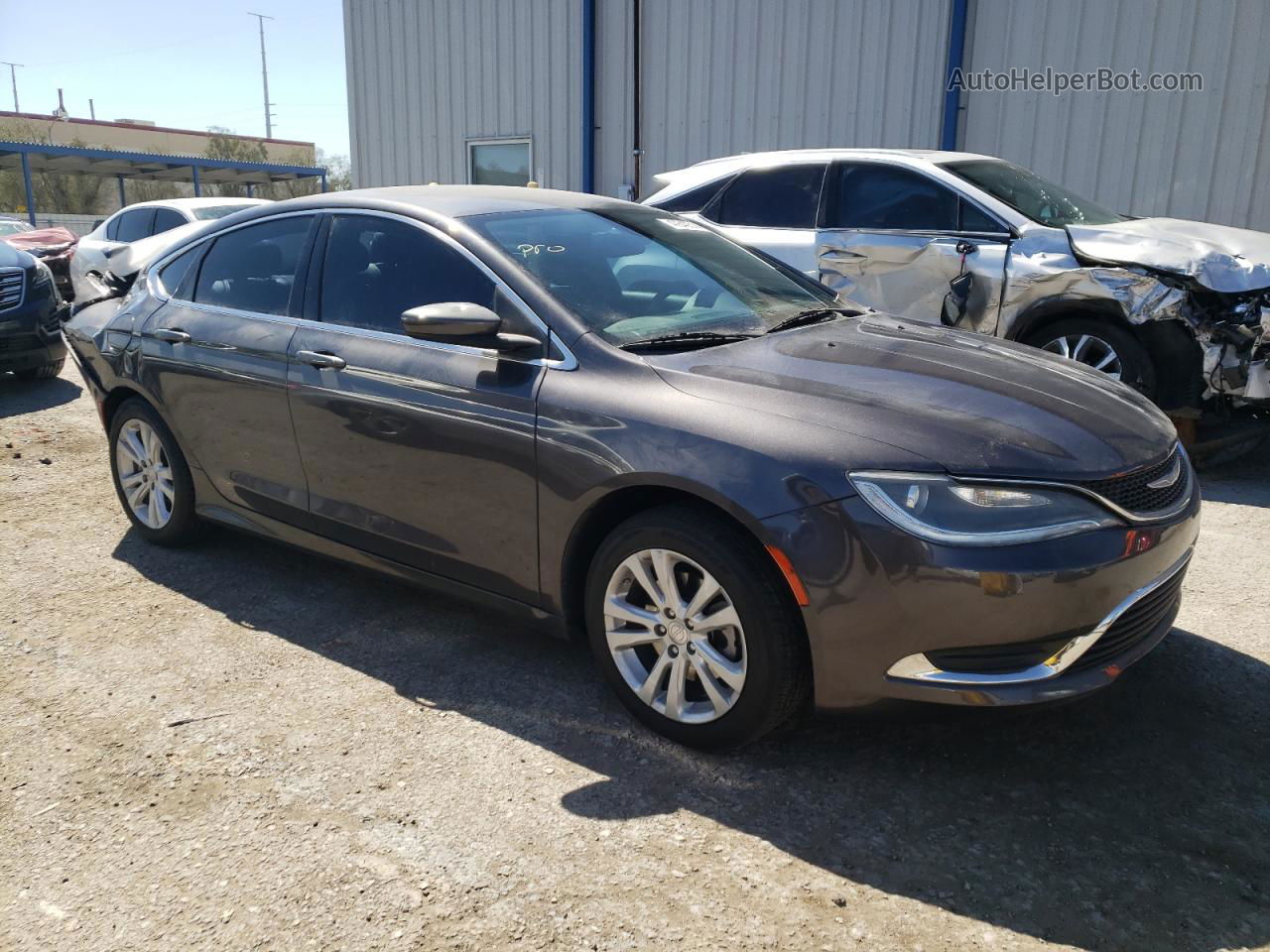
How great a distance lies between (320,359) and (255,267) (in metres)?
0.82

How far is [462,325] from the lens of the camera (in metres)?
3.30

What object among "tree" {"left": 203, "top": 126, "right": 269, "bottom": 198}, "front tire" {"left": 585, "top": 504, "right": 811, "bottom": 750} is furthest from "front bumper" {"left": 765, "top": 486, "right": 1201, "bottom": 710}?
"tree" {"left": 203, "top": 126, "right": 269, "bottom": 198}

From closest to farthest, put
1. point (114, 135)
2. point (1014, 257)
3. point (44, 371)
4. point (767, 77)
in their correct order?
1. point (1014, 257)
2. point (44, 371)
3. point (767, 77)
4. point (114, 135)

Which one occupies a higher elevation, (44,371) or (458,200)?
(458,200)

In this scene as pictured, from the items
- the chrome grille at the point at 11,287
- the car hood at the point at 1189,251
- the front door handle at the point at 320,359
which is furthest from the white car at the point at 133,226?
the car hood at the point at 1189,251

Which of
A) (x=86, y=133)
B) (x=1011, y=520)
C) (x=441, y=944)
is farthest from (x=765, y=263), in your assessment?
(x=86, y=133)

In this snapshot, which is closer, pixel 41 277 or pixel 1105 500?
pixel 1105 500

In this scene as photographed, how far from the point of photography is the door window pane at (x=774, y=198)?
744cm

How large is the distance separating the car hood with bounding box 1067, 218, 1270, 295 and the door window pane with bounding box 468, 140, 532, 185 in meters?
8.83

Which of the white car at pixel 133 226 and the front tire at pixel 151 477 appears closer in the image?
the front tire at pixel 151 477

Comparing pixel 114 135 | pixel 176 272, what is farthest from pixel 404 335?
pixel 114 135

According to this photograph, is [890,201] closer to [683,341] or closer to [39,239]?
[683,341]

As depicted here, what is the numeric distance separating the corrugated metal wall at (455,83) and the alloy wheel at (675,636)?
429 inches

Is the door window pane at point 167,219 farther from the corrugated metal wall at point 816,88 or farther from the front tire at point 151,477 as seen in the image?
the front tire at point 151,477
